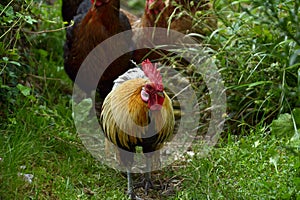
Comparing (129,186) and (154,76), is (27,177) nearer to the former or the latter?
(129,186)

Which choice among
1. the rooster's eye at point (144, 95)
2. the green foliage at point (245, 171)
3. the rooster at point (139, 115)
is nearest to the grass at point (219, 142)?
the green foliage at point (245, 171)

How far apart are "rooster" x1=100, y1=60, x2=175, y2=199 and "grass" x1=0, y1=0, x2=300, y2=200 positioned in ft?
1.10

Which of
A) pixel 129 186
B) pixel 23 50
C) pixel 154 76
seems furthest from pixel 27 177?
pixel 23 50

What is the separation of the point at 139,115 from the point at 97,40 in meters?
1.46

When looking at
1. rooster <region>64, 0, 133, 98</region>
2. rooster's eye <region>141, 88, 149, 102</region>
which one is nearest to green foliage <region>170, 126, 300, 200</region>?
rooster's eye <region>141, 88, 149, 102</region>

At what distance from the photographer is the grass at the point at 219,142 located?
11.0ft

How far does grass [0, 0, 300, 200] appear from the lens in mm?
3361

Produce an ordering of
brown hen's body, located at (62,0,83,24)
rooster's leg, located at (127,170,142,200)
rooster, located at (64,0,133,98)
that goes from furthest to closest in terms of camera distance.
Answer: brown hen's body, located at (62,0,83,24) < rooster, located at (64,0,133,98) < rooster's leg, located at (127,170,142,200)

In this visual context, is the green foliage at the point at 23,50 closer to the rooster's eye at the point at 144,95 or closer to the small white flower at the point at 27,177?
the small white flower at the point at 27,177

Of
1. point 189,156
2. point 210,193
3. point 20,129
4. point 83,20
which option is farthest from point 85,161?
point 83,20

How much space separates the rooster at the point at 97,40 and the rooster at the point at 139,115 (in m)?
1.00

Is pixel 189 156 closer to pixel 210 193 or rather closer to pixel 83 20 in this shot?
pixel 210 193

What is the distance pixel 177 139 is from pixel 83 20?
1417 mm

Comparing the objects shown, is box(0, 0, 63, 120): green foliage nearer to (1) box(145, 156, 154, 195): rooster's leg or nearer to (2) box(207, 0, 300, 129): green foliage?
(1) box(145, 156, 154, 195): rooster's leg
